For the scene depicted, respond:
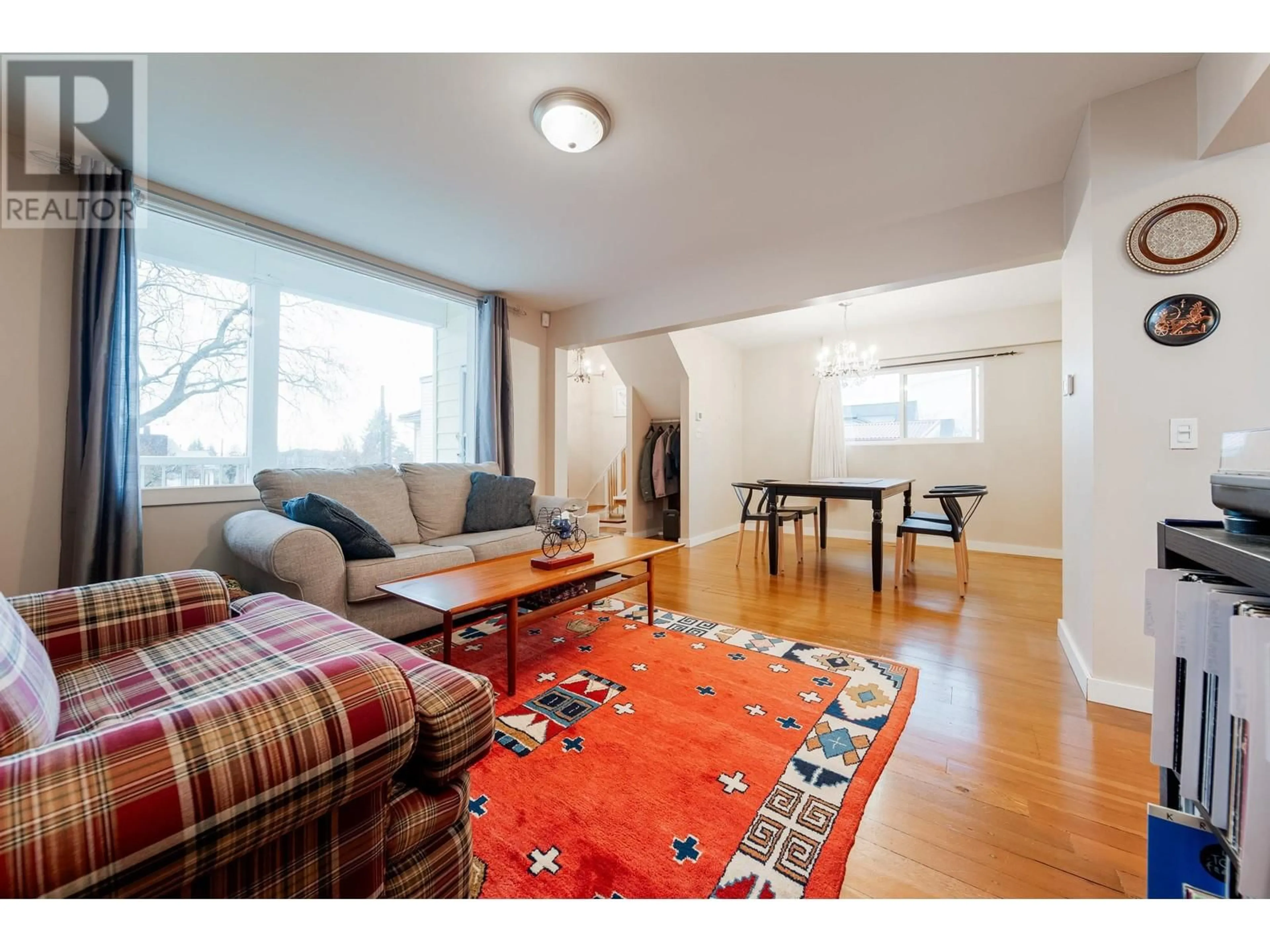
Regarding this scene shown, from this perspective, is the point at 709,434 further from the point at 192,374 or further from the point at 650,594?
the point at 192,374

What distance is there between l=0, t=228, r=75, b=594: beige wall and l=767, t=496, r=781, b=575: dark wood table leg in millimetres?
4014

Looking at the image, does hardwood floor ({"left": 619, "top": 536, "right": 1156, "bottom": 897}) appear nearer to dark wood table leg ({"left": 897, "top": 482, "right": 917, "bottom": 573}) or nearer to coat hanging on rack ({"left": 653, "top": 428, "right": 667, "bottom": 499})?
dark wood table leg ({"left": 897, "top": 482, "right": 917, "bottom": 573})

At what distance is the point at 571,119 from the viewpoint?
1759mm

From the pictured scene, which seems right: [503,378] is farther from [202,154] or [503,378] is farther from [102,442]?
[102,442]

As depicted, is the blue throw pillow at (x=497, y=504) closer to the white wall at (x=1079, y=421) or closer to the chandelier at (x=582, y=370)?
the chandelier at (x=582, y=370)

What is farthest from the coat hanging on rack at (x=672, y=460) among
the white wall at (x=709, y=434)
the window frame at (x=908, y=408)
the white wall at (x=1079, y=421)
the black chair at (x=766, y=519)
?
the white wall at (x=1079, y=421)

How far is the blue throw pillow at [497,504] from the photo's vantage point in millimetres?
3211

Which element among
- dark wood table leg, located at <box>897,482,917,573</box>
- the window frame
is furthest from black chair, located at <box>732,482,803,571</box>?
the window frame

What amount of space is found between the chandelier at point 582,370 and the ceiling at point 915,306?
5.10 feet

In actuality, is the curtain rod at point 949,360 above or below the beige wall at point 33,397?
above

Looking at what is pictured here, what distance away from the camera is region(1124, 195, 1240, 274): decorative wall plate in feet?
5.28

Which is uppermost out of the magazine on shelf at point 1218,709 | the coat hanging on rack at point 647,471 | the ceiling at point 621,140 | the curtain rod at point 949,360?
the ceiling at point 621,140

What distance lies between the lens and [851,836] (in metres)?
1.17

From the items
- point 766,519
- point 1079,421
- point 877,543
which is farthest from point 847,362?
point 1079,421
